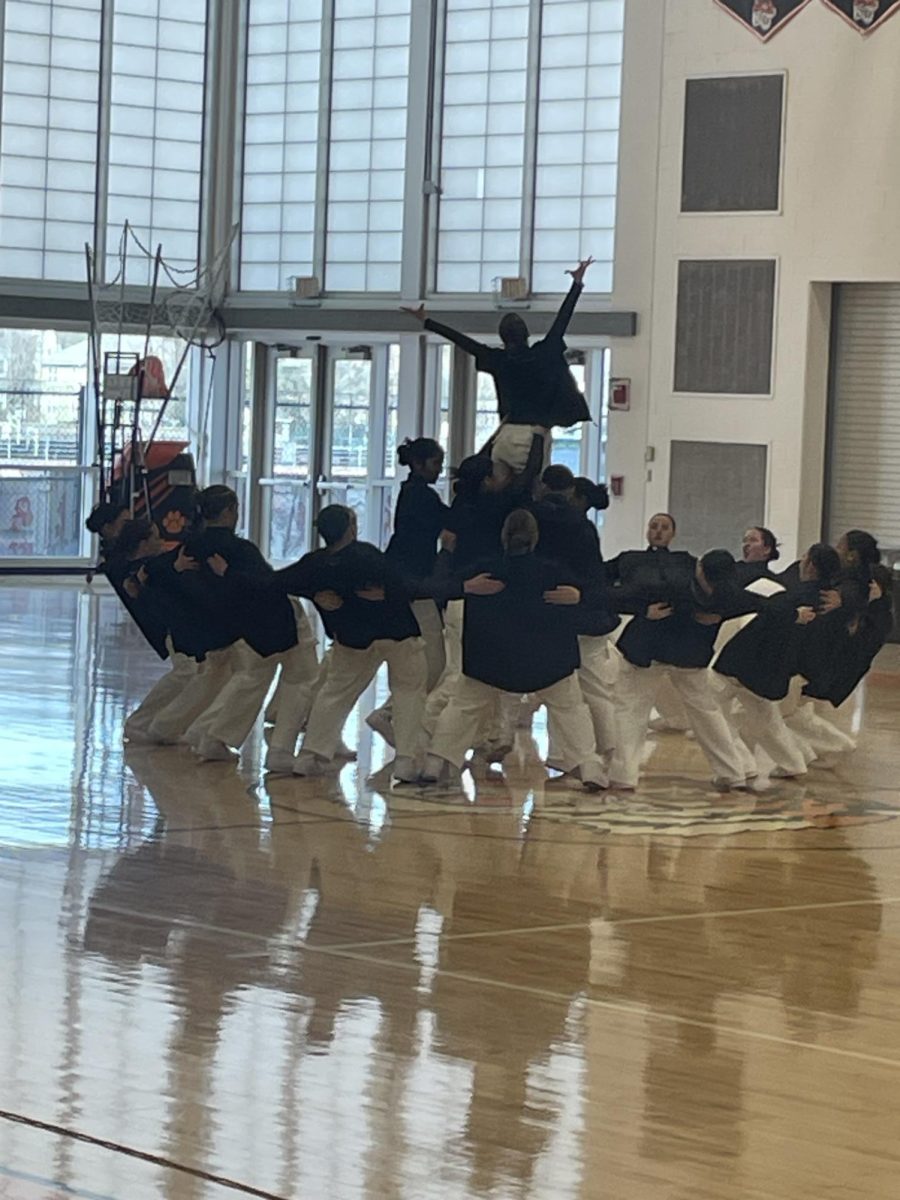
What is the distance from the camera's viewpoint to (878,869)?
8227 millimetres

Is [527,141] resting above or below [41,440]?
above

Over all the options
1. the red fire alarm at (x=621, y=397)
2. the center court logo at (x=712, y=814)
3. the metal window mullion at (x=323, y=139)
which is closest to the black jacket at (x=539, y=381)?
the center court logo at (x=712, y=814)

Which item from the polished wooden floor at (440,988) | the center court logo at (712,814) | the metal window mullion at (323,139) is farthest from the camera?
the metal window mullion at (323,139)

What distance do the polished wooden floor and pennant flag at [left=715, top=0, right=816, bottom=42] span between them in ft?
36.7

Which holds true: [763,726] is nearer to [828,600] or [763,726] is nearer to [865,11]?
[828,600]

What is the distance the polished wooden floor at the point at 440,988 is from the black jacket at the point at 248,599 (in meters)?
0.65

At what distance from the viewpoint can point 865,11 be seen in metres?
19.2

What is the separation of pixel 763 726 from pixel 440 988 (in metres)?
4.55

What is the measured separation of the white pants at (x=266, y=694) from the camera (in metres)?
10.3

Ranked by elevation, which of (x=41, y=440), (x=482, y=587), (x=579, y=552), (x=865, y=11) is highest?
(x=865, y=11)

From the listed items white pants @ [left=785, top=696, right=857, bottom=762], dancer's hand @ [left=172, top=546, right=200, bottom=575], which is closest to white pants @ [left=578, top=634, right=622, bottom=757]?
white pants @ [left=785, top=696, right=857, bottom=762]

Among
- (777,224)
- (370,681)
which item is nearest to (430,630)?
(370,681)

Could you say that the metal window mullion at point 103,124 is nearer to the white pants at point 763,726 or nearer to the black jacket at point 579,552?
the black jacket at point 579,552

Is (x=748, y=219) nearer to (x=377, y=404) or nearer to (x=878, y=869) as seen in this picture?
(x=377, y=404)
